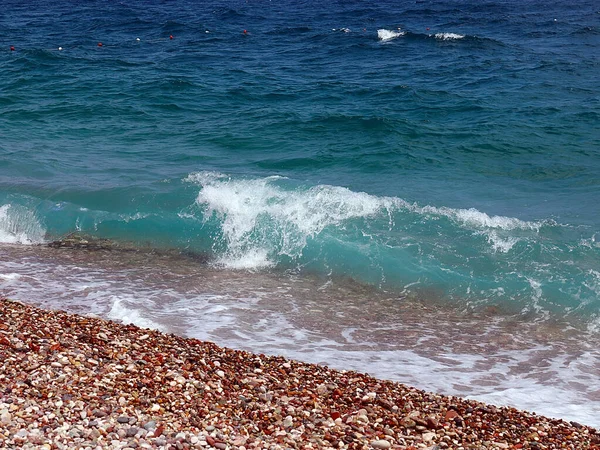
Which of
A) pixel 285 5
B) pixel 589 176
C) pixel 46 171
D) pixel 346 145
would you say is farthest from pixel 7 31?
pixel 589 176

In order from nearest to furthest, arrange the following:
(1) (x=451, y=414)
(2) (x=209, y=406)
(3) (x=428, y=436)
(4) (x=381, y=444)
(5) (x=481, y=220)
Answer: (4) (x=381, y=444) → (3) (x=428, y=436) → (2) (x=209, y=406) → (1) (x=451, y=414) → (5) (x=481, y=220)

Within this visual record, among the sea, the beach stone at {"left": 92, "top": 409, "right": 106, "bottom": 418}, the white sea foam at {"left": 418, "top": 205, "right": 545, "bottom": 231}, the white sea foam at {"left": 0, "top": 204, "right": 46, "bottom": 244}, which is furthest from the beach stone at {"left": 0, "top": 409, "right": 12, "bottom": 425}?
the white sea foam at {"left": 418, "top": 205, "right": 545, "bottom": 231}

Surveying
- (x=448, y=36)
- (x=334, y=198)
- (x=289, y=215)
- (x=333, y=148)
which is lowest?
(x=289, y=215)

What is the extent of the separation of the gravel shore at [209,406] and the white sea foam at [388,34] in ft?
77.0

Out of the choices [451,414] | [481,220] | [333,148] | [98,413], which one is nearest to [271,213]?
[481,220]

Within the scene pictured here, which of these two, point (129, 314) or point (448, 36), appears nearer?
point (129, 314)

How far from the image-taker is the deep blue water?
46.7ft

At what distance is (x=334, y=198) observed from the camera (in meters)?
15.9

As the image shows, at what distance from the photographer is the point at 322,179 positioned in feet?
57.7

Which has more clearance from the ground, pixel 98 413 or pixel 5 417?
pixel 5 417

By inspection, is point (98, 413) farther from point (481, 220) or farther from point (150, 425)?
point (481, 220)

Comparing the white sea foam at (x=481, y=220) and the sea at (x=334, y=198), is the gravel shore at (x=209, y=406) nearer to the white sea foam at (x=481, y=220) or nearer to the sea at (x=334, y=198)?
the sea at (x=334, y=198)

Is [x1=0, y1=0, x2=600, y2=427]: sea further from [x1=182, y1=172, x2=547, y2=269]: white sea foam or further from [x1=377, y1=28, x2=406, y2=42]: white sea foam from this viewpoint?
[x1=377, y1=28, x2=406, y2=42]: white sea foam

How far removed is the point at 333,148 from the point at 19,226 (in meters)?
Result: 7.82
